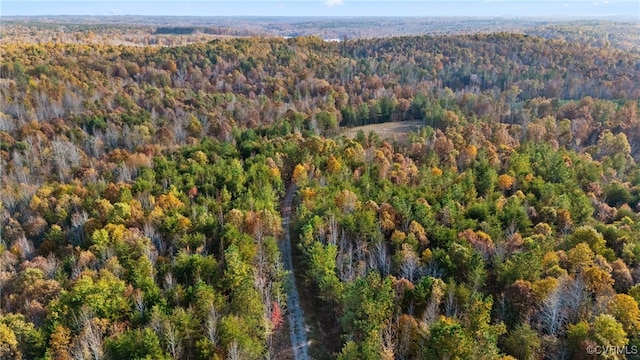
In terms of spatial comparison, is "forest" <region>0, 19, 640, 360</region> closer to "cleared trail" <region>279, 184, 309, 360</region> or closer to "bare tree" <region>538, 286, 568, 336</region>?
"bare tree" <region>538, 286, 568, 336</region>

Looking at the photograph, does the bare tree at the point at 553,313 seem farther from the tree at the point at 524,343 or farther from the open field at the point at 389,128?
the open field at the point at 389,128

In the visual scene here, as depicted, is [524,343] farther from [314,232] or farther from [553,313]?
[314,232]

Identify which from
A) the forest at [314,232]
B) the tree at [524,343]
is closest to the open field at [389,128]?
the forest at [314,232]

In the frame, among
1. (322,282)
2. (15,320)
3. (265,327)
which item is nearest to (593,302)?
(322,282)

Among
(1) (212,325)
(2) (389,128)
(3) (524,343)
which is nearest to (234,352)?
(1) (212,325)

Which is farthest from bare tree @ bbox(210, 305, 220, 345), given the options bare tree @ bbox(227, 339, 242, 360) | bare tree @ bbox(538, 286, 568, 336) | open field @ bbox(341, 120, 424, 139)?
open field @ bbox(341, 120, 424, 139)

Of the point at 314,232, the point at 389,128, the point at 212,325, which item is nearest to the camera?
the point at 212,325

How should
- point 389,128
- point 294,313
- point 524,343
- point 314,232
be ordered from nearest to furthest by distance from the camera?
point 524,343 < point 294,313 < point 314,232 < point 389,128

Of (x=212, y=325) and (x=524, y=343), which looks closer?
(x=524, y=343)

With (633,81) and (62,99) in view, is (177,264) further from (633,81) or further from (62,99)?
(633,81)
